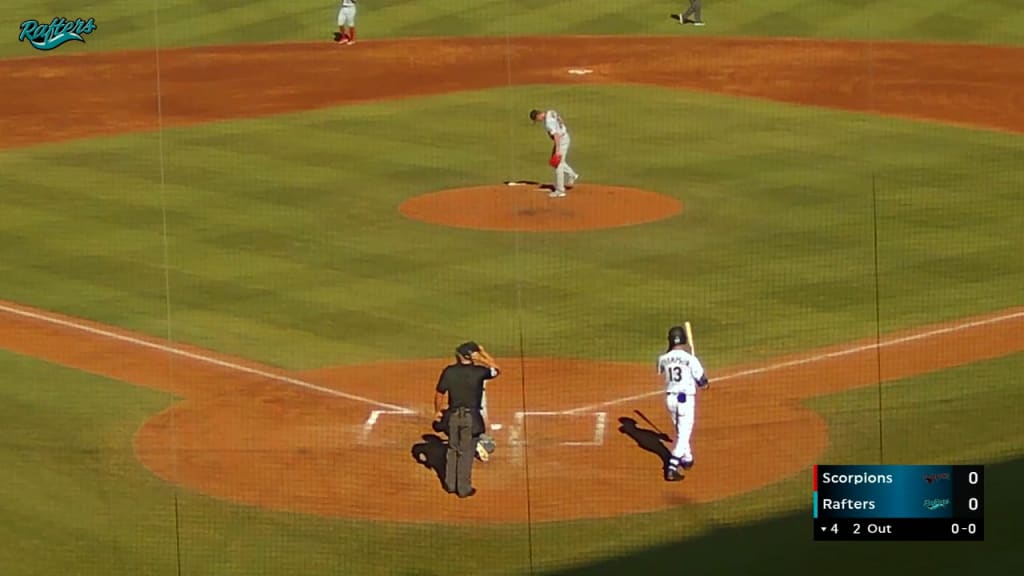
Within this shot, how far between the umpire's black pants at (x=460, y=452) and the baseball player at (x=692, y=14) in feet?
90.3

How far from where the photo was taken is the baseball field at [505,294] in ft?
45.8

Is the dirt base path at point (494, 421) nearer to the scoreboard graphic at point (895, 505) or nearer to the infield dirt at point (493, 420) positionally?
the infield dirt at point (493, 420)

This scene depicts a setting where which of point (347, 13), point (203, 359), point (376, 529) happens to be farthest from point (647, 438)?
point (347, 13)

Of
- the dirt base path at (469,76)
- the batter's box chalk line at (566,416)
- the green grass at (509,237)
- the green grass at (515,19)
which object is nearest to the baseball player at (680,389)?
the batter's box chalk line at (566,416)

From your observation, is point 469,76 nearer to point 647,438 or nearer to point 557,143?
point 557,143

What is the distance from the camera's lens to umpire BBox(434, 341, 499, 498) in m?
14.1

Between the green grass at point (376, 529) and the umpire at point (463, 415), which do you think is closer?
the green grass at point (376, 529)

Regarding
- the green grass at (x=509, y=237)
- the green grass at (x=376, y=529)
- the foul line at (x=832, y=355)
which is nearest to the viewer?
the green grass at (x=376, y=529)

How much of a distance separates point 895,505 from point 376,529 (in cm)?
383

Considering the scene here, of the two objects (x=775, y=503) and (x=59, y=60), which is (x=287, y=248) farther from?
(x=59, y=60)

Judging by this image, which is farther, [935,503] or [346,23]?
[346,23]

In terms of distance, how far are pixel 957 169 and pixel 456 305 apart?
10.0 m

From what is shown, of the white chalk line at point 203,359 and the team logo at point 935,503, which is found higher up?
the white chalk line at point 203,359

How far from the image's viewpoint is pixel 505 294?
68.1 feet
